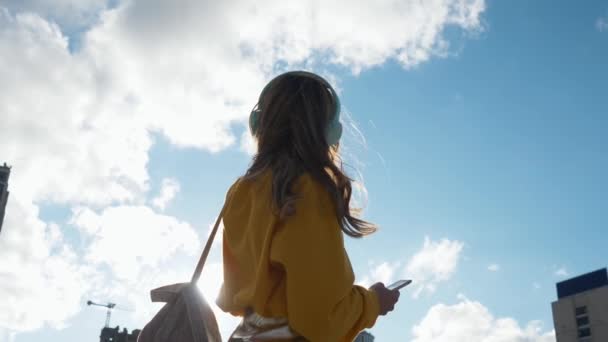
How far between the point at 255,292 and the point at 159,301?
1.11ft

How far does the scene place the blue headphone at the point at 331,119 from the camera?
2.57 metres

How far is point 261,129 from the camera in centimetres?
262

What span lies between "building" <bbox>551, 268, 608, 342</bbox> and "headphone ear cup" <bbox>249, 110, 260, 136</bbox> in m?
99.2

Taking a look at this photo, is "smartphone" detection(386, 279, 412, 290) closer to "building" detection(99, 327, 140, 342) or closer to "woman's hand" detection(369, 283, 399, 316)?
"woman's hand" detection(369, 283, 399, 316)

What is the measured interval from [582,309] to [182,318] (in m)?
104

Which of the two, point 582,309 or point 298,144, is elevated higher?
point 582,309

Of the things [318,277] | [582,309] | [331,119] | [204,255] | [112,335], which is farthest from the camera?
[112,335]

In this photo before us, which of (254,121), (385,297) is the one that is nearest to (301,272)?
(385,297)

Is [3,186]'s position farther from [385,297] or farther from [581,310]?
[385,297]

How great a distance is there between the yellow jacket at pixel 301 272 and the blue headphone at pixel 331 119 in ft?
1.15

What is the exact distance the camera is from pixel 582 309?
94.0 m

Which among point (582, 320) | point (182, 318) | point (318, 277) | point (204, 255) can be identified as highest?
point (582, 320)

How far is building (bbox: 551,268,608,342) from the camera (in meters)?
90.6

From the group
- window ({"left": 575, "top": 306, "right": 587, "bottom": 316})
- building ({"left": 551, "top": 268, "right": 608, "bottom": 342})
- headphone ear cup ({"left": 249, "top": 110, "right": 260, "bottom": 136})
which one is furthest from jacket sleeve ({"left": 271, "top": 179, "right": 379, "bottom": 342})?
window ({"left": 575, "top": 306, "right": 587, "bottom": 316})
